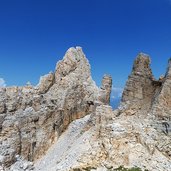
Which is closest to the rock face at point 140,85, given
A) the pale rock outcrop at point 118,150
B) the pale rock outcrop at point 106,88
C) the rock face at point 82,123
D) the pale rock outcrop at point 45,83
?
the rock face at point 82,123

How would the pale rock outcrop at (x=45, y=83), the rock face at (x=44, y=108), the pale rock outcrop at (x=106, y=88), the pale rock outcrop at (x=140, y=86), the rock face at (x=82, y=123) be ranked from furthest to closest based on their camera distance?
the pale rock outcrop at (x=45, y=83) → the pale rock outcrop at (x=106, y=88) → the rock face at (x=44, y=108) → the pale rock outcrop at (x=140, y=86) → the rock face at (x=82, y=123)

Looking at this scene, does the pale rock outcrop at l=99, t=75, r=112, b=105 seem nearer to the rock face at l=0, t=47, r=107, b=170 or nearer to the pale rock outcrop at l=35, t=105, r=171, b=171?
the rock face at l=0, t=47, r=107, b=170

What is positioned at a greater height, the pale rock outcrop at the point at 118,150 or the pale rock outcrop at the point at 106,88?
the pale rock outcrop at the point at 106,88

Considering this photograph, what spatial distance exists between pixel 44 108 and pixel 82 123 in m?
6.89

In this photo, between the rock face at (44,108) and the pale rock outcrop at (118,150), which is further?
the rock face at (44,108)

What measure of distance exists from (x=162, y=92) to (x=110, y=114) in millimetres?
6652

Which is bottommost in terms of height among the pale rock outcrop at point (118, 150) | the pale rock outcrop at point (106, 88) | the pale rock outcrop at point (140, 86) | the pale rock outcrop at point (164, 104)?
the pale rock outcrop at point (118, 150)

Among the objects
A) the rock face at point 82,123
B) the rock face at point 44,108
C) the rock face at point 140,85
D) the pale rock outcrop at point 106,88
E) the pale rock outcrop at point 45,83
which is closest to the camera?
the rock face at point 82,123

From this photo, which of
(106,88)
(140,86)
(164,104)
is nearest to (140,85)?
(140,86)

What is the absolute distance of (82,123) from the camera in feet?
210

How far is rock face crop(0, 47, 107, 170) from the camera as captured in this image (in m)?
62.3

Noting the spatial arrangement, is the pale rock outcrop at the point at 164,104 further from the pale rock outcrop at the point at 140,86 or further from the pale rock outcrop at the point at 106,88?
the pale rock outcrop at the point at 106,88

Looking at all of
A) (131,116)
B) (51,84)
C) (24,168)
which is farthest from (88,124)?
(51,84)

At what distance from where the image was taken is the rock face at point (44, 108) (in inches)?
2454
